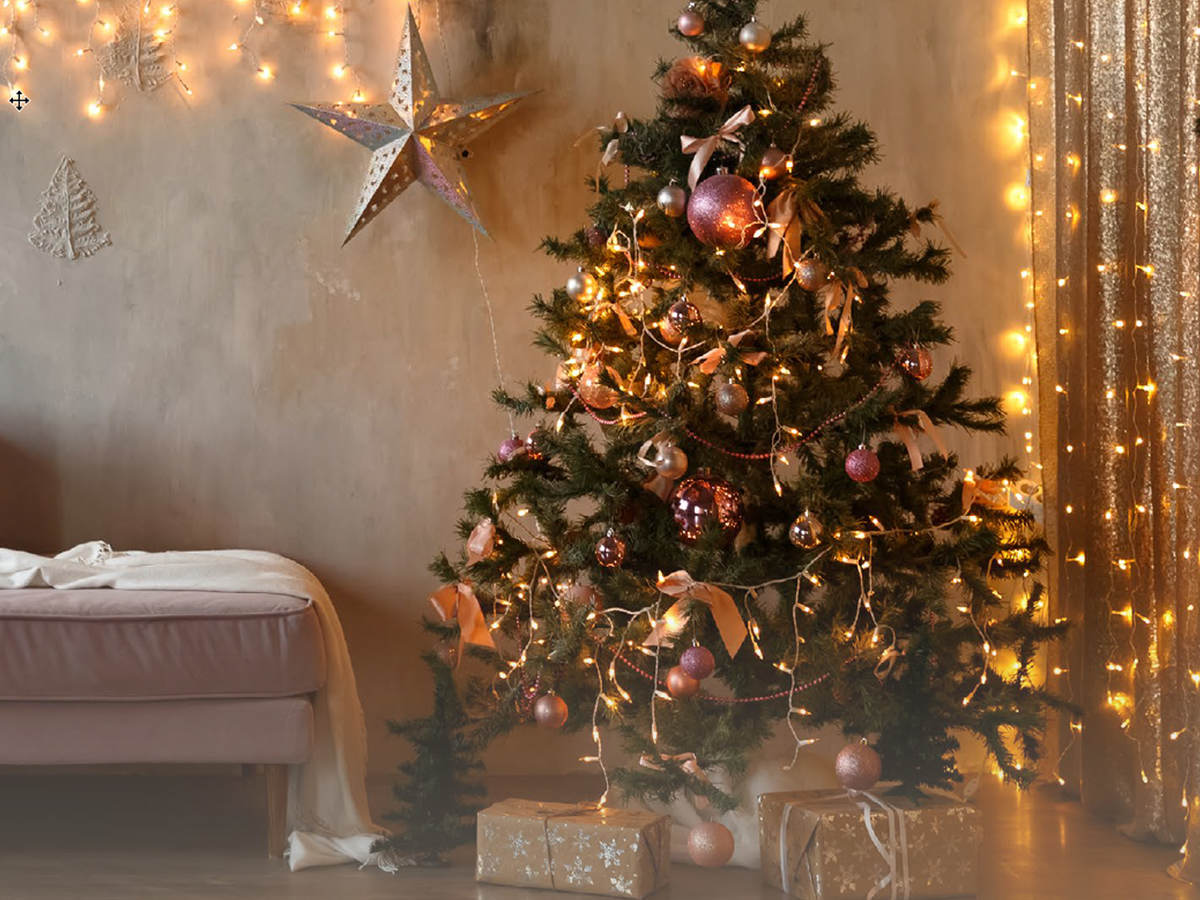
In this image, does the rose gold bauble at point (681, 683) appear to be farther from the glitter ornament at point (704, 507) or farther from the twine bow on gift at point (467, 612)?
the twine bow on gift at point (467, 612)

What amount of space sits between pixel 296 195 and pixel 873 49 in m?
1.49

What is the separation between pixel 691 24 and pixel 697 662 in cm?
117

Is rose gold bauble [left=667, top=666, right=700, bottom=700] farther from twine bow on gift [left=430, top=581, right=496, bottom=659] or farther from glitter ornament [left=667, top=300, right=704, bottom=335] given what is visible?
Result: glitter ornament [left=667, top=300, right=704, bottom=335]

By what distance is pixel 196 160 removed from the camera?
117 inches

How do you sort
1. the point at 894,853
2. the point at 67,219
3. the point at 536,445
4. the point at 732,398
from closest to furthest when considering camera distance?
the point at 894,853 → the point at 732,398 → the point at 536,445 → the point at 67,219

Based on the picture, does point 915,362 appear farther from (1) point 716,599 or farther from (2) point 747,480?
(1) point 716,599

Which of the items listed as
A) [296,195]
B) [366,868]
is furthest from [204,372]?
[366,868]

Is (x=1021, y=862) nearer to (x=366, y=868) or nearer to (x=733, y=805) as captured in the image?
(x=733, y=805)

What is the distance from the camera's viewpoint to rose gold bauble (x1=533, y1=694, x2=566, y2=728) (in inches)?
85.2

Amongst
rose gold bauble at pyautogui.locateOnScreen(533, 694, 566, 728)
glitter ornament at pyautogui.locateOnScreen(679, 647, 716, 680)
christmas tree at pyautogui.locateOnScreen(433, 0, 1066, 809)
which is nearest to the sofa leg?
christmas tree at pyautogui.locateOnScreen(433, 0, 1066, 809)

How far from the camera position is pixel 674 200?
2.15 m

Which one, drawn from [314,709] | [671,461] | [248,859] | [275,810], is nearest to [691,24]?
[671,461]

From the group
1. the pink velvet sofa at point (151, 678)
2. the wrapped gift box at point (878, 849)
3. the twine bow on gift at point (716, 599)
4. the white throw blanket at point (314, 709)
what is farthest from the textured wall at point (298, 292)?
the wrapped gift box at point (878, 849)

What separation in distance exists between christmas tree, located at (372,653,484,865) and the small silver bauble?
2.14 ft
